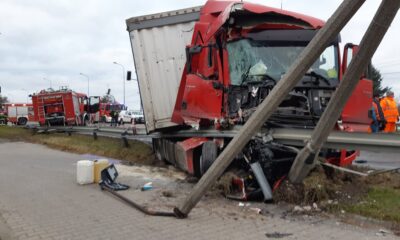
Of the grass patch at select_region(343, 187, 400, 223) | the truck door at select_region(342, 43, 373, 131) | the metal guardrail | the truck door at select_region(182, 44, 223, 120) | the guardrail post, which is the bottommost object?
the grass patch at select_region(343, 187, 400, 223)

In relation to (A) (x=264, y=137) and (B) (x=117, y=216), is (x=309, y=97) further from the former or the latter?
(B) (x=117, y=216)

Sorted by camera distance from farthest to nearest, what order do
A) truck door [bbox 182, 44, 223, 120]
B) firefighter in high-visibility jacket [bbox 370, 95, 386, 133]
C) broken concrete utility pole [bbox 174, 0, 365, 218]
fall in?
firefighter in high-visibility jacket [bbox 370, 95, 386, 133], truck door [bbox 182, 44, 223, 120], broken concrete utility pole [bbox 174, 0, 365, 218]

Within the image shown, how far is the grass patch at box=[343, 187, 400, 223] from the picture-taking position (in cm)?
562

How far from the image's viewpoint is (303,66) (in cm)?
515

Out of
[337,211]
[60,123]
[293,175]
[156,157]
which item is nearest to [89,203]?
[293,175]

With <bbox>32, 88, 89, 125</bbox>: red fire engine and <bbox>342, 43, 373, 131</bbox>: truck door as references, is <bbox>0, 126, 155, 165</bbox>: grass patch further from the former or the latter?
<bbox>342, 43, 373, 131</bbox>: truck door

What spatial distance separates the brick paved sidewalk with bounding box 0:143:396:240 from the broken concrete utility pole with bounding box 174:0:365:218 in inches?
17.5

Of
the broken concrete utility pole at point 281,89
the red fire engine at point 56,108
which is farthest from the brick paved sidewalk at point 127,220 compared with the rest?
the red fire engine at point 56,108

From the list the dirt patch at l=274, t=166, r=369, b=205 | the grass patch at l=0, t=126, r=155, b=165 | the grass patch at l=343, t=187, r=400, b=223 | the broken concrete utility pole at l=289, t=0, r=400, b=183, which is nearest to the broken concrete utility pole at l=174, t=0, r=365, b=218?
the broken concrete utility pole at l=289, t=0, r=400, b=183

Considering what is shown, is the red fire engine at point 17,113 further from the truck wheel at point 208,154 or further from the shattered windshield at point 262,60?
the truck wheel at point 208,154

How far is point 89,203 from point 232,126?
8.27ft

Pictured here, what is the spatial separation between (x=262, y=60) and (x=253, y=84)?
0.51 metres

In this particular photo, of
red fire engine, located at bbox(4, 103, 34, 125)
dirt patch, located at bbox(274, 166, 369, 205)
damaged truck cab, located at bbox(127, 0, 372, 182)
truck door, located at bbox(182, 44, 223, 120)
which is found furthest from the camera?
red fire engine, located at bbox(4, 103, 34, 125)

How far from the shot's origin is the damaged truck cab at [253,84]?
22.5 ft
